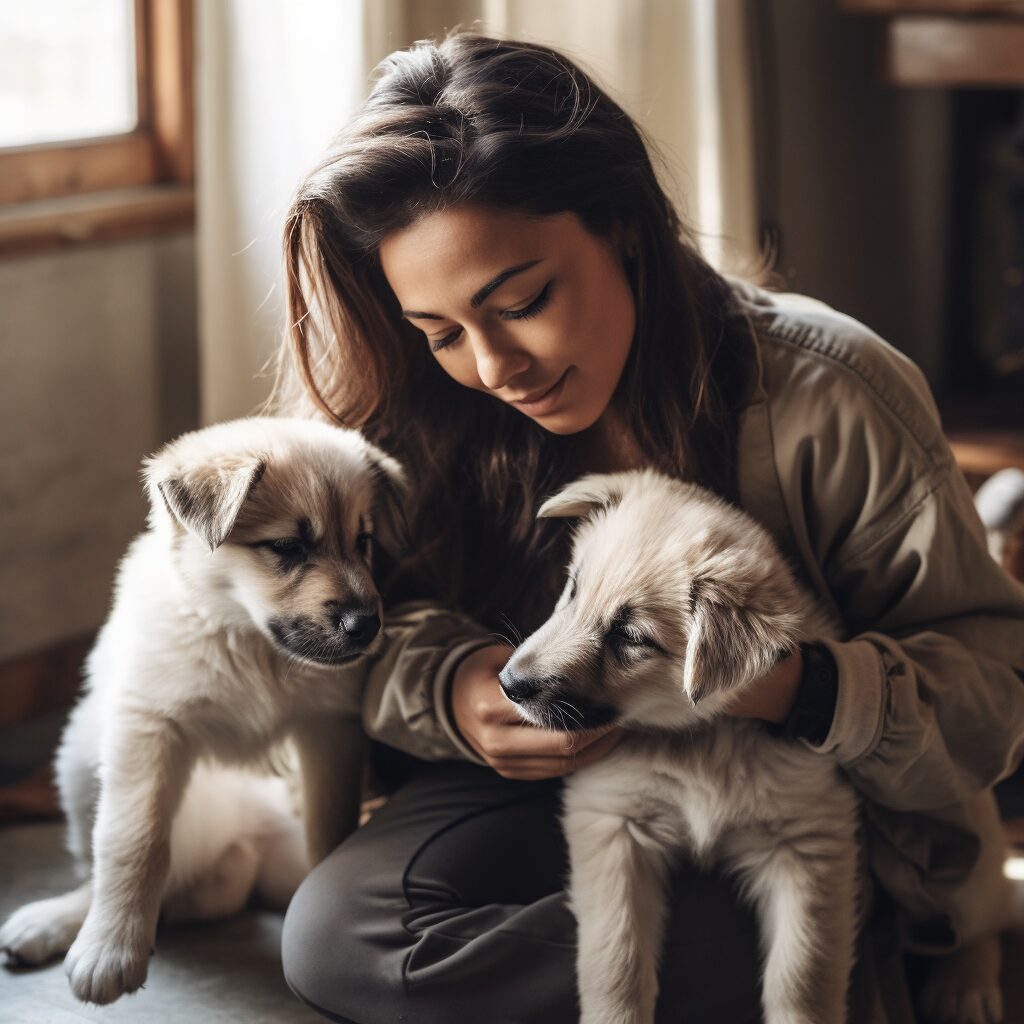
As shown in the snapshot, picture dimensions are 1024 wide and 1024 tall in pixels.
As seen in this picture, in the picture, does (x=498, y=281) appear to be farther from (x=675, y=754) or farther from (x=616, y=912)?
(x=616, y=912)

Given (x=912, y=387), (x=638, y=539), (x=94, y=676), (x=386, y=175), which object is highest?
(x=386, y=175)

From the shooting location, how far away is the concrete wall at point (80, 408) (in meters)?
2.70

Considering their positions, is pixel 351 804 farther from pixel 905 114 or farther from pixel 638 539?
pixel 905 114

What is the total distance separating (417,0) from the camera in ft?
8.81

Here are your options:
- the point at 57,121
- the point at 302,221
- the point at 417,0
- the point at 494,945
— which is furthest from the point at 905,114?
the point at 494,945

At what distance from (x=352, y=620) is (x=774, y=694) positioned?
0.51 m

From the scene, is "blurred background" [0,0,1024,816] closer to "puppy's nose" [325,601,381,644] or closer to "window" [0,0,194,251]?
"window" [0,0,194,251]

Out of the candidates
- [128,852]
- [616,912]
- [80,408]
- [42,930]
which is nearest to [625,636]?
[616,912]

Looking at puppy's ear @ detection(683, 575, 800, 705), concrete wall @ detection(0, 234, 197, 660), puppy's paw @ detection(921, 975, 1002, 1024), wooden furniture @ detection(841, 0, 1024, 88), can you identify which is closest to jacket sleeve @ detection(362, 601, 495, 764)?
puppy's ear @ detection(683, 575, 800, 705)

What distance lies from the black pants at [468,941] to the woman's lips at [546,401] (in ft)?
1.95

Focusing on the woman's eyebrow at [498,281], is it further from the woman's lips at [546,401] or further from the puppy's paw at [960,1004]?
the puppy's paw at [960,1004]

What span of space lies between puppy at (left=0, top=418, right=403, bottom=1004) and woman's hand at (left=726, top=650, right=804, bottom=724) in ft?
1.48

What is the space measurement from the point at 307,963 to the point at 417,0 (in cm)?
187

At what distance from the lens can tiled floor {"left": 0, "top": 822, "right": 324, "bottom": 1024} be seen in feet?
6.02
